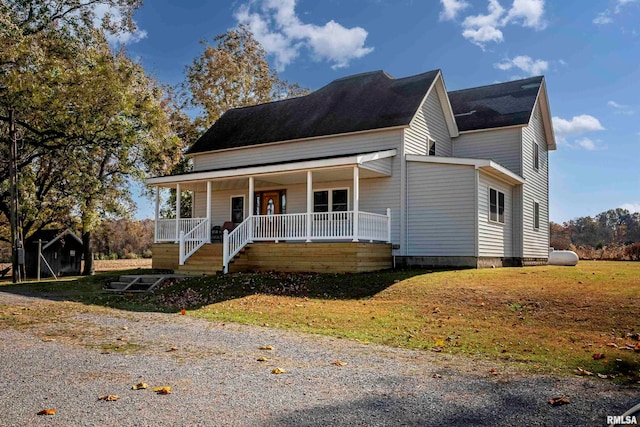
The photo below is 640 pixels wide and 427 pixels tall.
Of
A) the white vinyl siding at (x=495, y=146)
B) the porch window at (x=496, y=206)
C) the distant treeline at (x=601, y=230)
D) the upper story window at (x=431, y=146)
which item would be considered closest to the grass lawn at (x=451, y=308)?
the porch window at (x=496, y=206)

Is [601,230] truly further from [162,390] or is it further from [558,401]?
[162,390]

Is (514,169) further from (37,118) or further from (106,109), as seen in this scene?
(37,118)

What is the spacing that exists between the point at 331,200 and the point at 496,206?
6.29m

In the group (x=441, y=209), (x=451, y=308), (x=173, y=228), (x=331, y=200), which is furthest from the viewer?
(x=173, y=228)

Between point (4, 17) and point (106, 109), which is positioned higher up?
point (4, 17)

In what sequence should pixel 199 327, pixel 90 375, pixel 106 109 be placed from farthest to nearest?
1. pixel 106 109
2. pixel 199 327
3. pixel 90 375

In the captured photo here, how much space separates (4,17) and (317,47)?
1844 centimetres

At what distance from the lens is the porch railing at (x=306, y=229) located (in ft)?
55.2

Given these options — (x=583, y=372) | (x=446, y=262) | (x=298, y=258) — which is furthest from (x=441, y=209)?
(x=583, y=372)

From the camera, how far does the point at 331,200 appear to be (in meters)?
20.1

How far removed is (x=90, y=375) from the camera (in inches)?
228

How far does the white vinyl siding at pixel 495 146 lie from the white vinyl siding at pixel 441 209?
5.07m

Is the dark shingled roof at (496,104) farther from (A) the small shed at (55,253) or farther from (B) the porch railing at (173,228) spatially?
(A) the small shed at (55,253)

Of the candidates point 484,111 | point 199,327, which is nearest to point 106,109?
point 199,327
